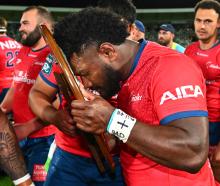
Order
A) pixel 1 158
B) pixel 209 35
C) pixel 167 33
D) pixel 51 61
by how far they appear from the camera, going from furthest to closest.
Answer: pixel 167 33
pixel 209 35
pixel 51 61
pixel 1 158

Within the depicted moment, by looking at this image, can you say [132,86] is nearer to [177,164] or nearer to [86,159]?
[177,164]

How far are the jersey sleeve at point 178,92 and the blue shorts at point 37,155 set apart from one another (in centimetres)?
226

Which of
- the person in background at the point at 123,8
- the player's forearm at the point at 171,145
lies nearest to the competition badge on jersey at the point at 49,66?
the person in background at the point at 123,8

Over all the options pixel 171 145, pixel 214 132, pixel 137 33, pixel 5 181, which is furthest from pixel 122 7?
pixel 5 181

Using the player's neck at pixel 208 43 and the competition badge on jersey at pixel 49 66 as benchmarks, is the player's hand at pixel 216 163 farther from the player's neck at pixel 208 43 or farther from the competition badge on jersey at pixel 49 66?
the competition badge on jersey at pixel 49 66

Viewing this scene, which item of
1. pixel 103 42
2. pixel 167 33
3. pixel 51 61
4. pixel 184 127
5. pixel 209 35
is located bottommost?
pixel 167 33

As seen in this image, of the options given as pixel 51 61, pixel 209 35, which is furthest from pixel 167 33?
pixel 51 61

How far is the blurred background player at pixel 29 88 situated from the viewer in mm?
3797

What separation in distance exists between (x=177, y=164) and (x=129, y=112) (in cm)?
41

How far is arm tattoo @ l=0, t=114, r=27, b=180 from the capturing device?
2.29 meters

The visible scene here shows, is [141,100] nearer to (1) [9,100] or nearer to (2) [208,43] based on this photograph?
(1) [9,100]

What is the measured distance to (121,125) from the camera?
1.62 meters

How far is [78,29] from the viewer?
181 cm

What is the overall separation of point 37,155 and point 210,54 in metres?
2.11
